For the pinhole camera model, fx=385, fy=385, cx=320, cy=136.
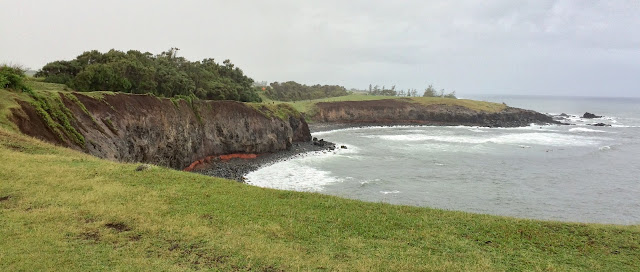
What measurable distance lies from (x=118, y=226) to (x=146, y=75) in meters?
42.1

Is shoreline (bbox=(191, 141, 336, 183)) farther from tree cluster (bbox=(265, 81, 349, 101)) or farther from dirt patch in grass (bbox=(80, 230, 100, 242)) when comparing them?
tree cluster (bbox=(265, 81, 349, 101))

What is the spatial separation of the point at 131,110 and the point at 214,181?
20.9 meters

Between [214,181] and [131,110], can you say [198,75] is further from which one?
[214,181]

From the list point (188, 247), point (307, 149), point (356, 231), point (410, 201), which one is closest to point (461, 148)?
point (307, 149)

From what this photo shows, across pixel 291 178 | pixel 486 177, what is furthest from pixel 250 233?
pixel 486 177

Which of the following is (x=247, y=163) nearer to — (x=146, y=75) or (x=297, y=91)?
(x=146, y=75)

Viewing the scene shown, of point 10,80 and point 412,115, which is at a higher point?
point 10,80

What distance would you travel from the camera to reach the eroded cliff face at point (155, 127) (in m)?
24.0

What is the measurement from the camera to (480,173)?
125ft

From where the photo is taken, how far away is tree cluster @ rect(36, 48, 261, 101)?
40.4m

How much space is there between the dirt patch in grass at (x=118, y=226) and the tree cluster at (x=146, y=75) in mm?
34452

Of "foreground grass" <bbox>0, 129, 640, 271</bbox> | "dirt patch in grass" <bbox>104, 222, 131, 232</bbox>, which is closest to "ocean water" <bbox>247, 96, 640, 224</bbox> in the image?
"foreground grass" <bbox>0, 129, 640, 271</bbox>

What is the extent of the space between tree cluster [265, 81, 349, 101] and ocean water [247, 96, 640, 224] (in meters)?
70.5

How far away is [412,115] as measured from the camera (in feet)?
338
